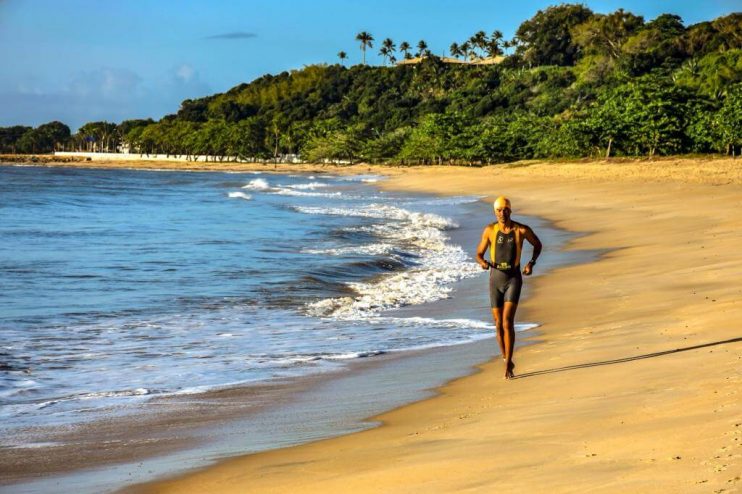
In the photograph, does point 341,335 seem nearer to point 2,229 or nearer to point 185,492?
point 185,492

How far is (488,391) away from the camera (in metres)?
8.65

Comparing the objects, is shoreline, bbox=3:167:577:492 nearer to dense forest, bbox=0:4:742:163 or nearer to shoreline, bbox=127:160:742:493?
shoreline, bbox=127:160:742:493

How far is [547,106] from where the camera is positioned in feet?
427

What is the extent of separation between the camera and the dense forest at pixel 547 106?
71.8 metres

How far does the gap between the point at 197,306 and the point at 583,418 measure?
9509mm

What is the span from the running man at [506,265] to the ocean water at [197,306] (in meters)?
2.11

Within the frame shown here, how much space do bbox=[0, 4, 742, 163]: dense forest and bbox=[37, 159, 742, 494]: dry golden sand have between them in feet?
183

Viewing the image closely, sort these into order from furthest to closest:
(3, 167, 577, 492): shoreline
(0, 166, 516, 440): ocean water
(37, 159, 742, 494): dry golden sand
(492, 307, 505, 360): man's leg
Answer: (0, 166, 516, 440): ocean water, (492, 307, 505, 360): man's leg, (3, 167, 577, 492): shoreline, (37, 159, 742, 494): dry golden sand

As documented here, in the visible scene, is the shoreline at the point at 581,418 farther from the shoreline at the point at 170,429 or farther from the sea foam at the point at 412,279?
the sea foam at the point at 412,279

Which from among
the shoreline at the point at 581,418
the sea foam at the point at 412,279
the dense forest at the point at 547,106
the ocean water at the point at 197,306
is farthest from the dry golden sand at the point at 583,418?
the dense forest at the point at 547,106

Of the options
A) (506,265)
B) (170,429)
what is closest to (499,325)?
(506,265)

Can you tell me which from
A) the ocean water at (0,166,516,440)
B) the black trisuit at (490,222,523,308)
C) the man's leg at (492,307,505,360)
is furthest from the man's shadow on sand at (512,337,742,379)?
the ocean water at (0,166,516,440)

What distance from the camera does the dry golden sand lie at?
5.41 m

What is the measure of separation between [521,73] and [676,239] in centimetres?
14724
